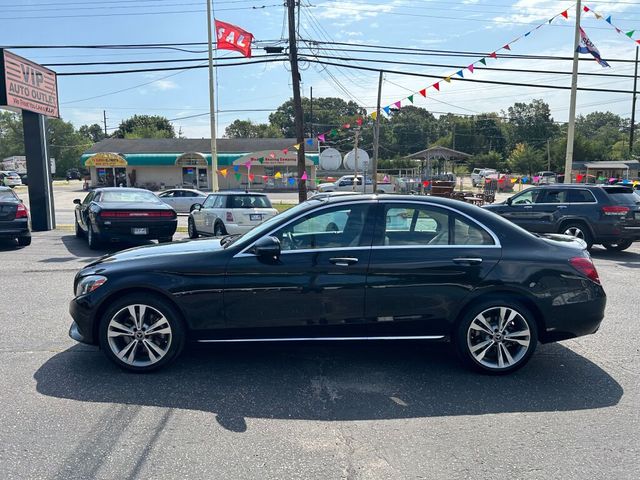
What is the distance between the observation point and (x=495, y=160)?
73.6 meters

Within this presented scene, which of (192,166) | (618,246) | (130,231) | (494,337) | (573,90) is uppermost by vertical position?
(573,90)

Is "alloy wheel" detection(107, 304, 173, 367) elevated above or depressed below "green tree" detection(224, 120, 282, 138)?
below

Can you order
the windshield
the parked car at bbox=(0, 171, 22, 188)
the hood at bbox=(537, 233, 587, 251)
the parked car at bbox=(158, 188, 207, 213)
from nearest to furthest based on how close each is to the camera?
the windshield
the hood at bbox=(537, 233, 587, 251)
the parked car at bbox=(158, 188, 207, 213)
the parked car at bbox=(0, 171, 22, 188)

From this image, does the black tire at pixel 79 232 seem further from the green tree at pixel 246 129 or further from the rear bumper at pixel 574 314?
the green tree at pixel 246 129

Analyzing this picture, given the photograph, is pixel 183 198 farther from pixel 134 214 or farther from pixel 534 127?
pixel 534 127

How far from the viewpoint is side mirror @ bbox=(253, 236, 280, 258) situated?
14.1 feet

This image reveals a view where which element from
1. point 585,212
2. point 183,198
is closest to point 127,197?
point 585,212

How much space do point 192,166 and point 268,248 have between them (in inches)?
1821

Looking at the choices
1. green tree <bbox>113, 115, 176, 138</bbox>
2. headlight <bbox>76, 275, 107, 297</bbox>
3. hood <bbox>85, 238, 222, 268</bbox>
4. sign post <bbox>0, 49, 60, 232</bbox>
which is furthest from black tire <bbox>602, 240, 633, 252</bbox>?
green tree <bbox>113, 115, 176, 138</bbox>

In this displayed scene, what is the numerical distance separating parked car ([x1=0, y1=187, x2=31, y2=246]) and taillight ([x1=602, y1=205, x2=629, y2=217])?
1350 cm

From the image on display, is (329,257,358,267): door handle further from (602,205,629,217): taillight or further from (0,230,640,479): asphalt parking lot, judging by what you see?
(602,205,629,217): taillight

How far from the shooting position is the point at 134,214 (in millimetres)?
11445

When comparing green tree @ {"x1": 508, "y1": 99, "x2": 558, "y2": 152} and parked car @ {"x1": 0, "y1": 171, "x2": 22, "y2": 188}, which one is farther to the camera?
green tree @ {"x1": 508, "y1": 99, "x2": 558, "y2": 152}

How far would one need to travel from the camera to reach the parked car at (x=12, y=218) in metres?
11.6
